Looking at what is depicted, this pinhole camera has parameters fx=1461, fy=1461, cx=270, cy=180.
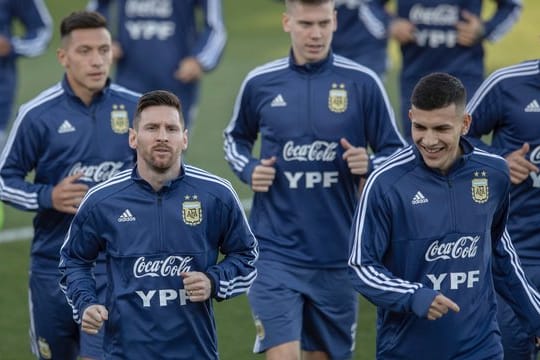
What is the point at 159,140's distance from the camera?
6.94 meters

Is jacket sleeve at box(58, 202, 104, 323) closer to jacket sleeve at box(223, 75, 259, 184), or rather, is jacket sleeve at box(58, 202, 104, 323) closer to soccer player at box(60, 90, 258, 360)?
soccer player at box(60, 90, 258, 360)

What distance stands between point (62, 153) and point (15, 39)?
506 cm

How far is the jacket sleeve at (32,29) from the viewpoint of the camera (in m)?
13.1

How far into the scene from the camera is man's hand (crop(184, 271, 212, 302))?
6.87 m

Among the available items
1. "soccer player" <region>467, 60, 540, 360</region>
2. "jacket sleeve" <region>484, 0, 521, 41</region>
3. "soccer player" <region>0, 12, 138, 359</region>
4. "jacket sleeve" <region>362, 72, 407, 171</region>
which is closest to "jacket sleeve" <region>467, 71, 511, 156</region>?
"soccer player" <region>467, 60, 540, 360</region>

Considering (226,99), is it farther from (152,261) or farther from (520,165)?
(152,261)

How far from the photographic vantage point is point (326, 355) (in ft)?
28.6

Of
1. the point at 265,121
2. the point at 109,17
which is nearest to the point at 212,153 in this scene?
the point at 109,17

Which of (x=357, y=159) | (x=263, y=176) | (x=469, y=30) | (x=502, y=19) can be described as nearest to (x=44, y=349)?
(x=263, y=176)

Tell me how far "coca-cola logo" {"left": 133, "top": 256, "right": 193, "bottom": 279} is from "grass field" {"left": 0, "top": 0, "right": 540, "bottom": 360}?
10.1 feet

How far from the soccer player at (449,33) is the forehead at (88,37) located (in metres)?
4.16

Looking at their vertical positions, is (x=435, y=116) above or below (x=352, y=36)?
below

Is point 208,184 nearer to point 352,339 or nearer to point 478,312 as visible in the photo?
point 478,312

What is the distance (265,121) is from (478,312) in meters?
2.08
